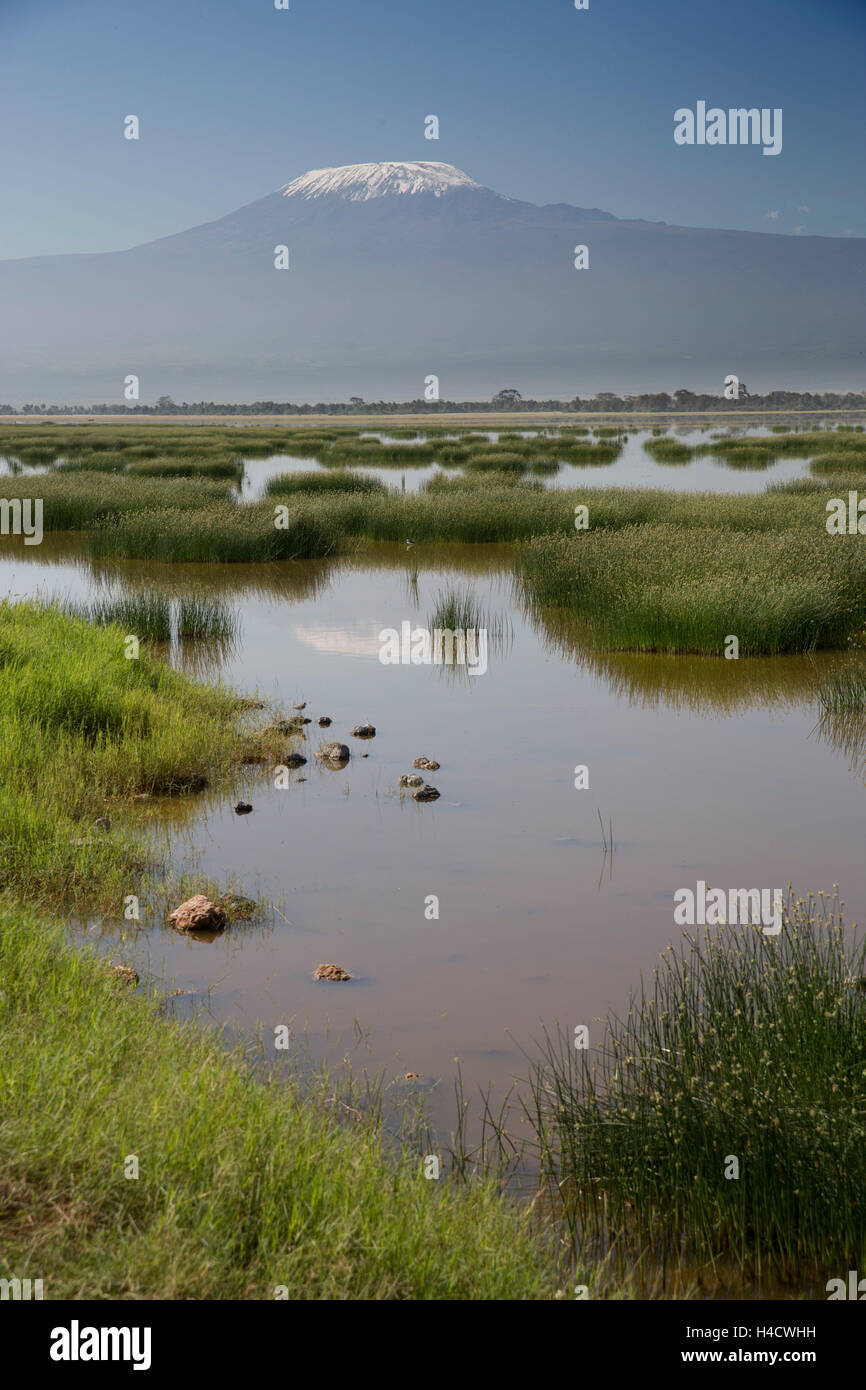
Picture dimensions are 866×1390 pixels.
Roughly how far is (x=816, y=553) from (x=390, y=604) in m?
6.89

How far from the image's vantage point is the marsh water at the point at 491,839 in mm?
6090

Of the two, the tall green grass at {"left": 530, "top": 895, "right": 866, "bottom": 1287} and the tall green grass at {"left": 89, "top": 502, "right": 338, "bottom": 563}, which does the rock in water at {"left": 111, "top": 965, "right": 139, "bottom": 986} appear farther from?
the tall green grass at {"left": 89, "top": 502, "right": 338, "bottom": 563}

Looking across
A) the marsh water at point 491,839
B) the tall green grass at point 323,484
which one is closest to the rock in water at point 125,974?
the marsh water at point 491,839

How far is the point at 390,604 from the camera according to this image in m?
19.6

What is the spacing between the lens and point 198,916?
269 inches

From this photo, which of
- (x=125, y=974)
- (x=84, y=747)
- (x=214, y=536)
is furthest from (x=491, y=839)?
(x=214, y=536)

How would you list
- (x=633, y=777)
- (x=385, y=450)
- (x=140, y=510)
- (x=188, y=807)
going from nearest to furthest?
(x=188, y=807)
(x=633, y=777)
(x=140, y=510)
(x=385, y=450)

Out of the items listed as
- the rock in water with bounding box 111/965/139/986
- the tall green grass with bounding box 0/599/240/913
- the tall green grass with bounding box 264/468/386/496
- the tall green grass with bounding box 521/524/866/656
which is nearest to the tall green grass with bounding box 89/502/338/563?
the tall green grass with bounding box 264/468/386/496

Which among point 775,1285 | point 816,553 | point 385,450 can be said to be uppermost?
point 385,450

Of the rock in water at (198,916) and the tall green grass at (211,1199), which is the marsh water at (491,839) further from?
the tall green grass at (211,1199)

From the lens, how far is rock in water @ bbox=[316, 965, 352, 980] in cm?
632

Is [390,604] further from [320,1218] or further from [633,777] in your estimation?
[320,1218]
